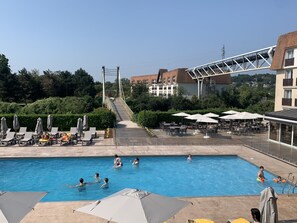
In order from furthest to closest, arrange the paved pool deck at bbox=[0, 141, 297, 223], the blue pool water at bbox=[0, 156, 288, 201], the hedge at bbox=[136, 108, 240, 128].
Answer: the hedge at bbox=[136, 108, 240, 128] → the blue pool water at bbox=[0, 156, 288, 201] → the paved pool deck at bbox=[0, 141, 297, 223]

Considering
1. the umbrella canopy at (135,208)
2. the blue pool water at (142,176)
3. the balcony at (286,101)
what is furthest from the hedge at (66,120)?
the umbrella canopy at (135,208)

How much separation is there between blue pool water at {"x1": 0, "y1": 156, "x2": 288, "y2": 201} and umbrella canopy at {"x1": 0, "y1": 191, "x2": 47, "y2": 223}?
21.3ft

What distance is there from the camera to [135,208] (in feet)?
21.6

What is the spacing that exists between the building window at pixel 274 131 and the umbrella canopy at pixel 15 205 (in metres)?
21.9

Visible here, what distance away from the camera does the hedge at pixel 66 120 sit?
90.4 feet

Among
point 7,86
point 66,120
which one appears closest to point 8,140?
point 66,120

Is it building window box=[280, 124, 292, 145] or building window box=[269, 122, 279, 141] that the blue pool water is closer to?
building window box=[280, 124, 292, 145]

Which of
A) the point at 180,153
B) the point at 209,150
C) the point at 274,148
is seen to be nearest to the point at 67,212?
the point at 180,153

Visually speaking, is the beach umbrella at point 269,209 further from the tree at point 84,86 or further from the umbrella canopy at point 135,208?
the tree at point 84,86

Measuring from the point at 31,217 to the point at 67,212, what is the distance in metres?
1.09

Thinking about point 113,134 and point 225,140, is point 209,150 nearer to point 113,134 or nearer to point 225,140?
point 225,140

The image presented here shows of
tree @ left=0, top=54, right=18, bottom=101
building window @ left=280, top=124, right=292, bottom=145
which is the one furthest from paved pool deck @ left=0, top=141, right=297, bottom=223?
tree @ left=0, top=54, right=18, bottom=101

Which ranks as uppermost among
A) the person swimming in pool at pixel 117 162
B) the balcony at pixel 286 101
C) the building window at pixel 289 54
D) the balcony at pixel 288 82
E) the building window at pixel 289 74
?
the building window at pixel 289 54

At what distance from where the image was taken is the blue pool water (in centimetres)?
1451
